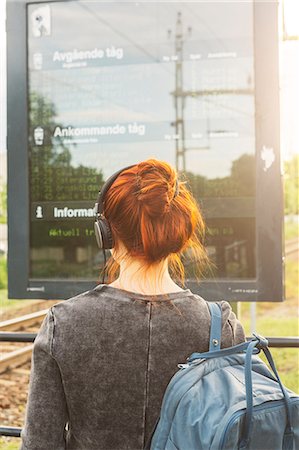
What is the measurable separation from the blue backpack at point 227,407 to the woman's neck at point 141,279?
207 mm

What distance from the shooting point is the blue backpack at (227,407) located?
1.52 metres

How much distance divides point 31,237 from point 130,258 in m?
1.72

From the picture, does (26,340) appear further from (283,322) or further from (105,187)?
(283,322)

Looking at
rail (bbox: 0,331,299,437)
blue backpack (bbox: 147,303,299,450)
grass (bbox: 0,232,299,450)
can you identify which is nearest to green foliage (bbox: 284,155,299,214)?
grass (bbox: 0,232,299,450)

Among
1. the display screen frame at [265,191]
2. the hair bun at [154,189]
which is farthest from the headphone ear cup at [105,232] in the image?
the display screen frame at [265,191]

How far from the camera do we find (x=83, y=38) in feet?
10.9

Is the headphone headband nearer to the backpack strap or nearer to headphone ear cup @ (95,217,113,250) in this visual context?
headphone ear cup @ (95,217,113,250)

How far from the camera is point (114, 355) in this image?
5.65ft

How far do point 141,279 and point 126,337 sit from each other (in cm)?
16

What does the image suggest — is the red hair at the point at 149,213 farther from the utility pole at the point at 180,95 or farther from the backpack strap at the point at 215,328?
the utility pole at the point at 180,95

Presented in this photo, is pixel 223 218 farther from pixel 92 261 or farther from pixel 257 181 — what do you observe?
pixel 92 261

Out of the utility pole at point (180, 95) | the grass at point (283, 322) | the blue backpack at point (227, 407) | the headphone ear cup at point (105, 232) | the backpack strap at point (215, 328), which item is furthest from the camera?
the grass at point (283, 322)

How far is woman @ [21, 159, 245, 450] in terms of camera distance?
5.64ft

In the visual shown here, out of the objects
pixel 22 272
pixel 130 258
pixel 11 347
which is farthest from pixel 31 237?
pixel 11 347
